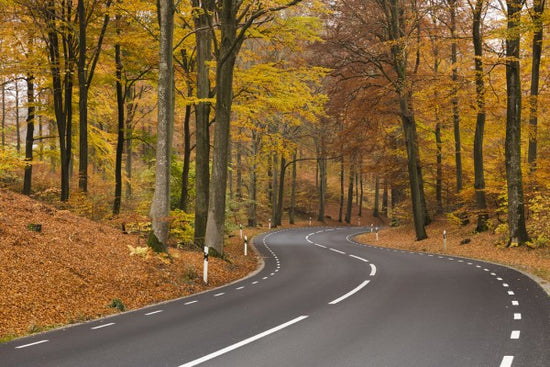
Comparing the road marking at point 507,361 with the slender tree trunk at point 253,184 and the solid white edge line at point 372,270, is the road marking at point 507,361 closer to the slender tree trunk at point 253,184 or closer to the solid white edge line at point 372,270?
the solid white edge line at point 372,270

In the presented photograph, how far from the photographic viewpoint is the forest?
16672 millimetres

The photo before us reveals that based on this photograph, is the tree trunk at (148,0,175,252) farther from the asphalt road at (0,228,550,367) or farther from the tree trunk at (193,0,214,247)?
the tree trunk at (193,0,214,247)

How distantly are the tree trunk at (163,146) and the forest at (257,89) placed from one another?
0.04 m

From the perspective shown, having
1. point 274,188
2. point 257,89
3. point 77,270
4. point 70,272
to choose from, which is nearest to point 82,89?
point 257,89

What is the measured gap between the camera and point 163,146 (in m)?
13.5

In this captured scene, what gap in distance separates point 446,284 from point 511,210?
9284mm

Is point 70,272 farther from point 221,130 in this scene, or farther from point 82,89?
point 82,89

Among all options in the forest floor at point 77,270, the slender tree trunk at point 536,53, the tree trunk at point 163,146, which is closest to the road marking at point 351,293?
the forest floor at point 77,270

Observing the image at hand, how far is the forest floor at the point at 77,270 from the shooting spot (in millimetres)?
8680

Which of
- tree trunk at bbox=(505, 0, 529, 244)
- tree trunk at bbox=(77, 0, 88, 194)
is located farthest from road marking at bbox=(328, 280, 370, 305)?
tree trunk at bbox=(77, 0, 88, 194)

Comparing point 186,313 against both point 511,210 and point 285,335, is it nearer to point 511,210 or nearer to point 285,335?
point 285,335

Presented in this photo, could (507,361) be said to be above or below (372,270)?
above

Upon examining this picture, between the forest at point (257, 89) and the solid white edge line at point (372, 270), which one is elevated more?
the forest at point (257, 89)

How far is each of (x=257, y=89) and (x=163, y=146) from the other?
6692mm
